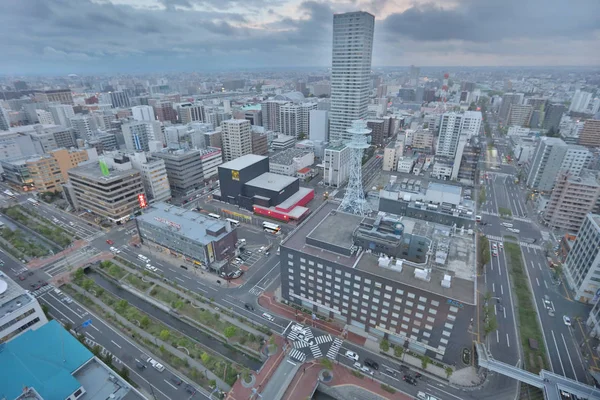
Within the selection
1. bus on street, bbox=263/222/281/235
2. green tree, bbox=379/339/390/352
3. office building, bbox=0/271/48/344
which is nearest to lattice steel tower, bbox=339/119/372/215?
bus on street, bbox=263/222/281/235

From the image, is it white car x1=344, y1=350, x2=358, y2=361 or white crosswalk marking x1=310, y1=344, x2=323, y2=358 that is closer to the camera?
white crosswalk marking x1=310, y1=344, x2=323, y2=358

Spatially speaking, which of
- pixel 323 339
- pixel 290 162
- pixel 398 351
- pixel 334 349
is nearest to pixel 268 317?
pixel 323 339

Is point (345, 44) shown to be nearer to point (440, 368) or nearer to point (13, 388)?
point (440, 368)

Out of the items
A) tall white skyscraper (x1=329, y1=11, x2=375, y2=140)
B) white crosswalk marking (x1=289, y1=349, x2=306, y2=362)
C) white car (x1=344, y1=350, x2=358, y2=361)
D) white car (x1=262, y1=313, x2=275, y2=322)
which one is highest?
tall white skyscraper (x1=329, y1=11, x2=375, y2=140)

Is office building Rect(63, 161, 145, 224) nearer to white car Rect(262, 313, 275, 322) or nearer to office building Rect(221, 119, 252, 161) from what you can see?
office building Rect(221, 119, 252, 161)

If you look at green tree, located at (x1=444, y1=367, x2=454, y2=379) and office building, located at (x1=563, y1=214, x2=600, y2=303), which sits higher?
office building, located at (x1=563, y1=214, x2=600, y2=303)

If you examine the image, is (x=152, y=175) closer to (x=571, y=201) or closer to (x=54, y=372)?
(x=54, y=372)

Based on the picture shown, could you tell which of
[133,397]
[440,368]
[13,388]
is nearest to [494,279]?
[440,368]
